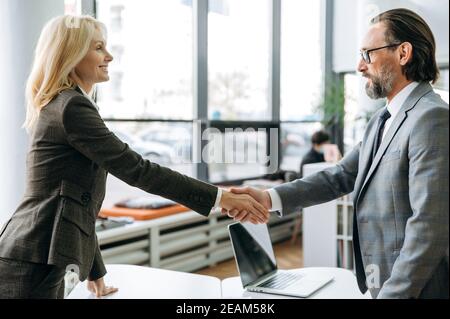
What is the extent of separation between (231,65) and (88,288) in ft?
7.04

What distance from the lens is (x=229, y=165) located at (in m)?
4.22

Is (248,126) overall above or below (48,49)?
below

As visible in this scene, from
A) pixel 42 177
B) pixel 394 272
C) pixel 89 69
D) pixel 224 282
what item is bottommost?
pixel 224 282

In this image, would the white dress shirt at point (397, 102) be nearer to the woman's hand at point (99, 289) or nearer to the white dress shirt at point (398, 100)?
the white dress shirt at point (398, 100)

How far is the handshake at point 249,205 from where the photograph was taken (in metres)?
1.51

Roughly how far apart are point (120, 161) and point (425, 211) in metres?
0.64

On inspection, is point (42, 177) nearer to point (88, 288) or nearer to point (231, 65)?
point (88, 288)

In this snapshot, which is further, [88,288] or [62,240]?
[88,288]

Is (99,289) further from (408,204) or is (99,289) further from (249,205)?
(408,204)

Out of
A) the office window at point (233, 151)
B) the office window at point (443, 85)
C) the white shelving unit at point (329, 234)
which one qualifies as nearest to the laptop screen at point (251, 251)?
the office window at point (443, 85)

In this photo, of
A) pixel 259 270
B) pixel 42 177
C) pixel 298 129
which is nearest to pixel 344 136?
pixel 298 129

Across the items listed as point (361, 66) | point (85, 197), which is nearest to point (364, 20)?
point (361, 66)

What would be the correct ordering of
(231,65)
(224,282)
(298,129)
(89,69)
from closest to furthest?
(89,69), (224,282), (231,65), (298,129)

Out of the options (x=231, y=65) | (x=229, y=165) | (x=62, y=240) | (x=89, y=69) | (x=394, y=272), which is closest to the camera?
(x=394, y=272)
